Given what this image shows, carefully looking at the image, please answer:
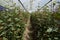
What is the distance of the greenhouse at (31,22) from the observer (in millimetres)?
1795

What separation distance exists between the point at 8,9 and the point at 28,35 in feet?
1.52

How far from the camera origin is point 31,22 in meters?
2.12

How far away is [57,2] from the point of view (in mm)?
1984

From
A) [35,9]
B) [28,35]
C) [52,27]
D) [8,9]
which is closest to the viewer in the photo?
[52,27]

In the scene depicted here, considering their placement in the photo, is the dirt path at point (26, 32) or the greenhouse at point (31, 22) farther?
the dirt path at point (26, 32)

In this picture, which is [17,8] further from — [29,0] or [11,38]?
[11,38]

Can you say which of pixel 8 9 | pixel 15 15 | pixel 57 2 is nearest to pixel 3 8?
pixel 8 9

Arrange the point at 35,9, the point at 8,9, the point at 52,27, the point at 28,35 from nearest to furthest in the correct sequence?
the point at 52,27
the point at 28,35
the point at 8,9
the point at 35,9

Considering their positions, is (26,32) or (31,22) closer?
(26,32)

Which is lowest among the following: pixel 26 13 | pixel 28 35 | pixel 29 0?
pixel 28 35

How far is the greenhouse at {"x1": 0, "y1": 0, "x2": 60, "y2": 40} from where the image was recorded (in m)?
1.79

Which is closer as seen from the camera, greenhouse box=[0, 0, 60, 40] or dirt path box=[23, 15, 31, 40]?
greenhouse box=[0, 0, 60, 40]

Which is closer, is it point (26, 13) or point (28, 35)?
point (28, 35)

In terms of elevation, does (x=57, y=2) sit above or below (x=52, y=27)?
above
